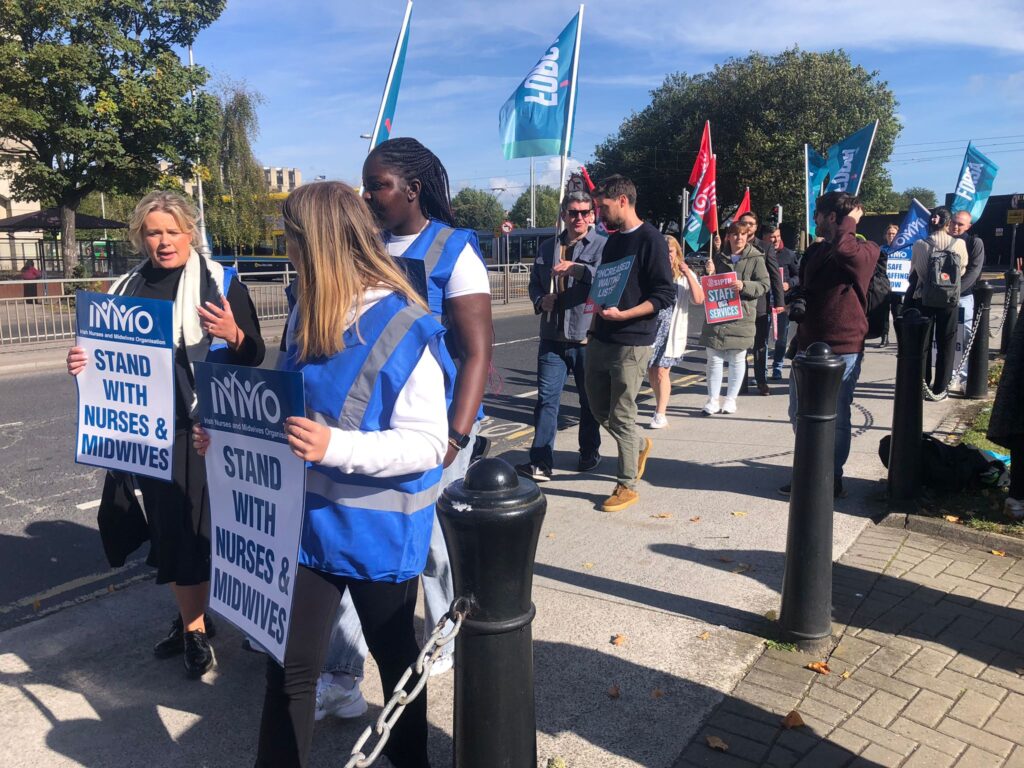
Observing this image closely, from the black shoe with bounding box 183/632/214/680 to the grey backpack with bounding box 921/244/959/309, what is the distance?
7474 mm

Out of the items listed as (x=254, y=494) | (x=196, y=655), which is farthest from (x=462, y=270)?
(x=196, y=655)

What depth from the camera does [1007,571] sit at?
160 inches

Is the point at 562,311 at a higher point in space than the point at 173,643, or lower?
higher

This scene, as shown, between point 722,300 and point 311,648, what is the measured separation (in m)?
6.41

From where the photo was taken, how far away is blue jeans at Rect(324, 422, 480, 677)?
291 cm

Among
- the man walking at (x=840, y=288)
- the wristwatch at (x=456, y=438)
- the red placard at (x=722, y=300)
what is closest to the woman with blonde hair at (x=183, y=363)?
the wristwatch at (x=456, y=438)

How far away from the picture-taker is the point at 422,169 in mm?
2887

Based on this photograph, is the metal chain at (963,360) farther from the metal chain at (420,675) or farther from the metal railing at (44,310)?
the metal chain at (420,675)

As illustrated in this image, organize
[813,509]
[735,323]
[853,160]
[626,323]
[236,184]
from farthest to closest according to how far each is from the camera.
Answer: [236,184]
[853,160]
[735,323]
[626,323]
[813,509]

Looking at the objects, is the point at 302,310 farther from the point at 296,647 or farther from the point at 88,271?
the point at 88,271

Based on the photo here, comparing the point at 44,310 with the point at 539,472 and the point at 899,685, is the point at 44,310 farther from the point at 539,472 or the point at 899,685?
→ the point at 899,685

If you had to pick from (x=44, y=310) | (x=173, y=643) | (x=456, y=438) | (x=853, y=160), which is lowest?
(x=173, y=643)

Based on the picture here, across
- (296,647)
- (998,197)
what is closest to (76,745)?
(296,647)

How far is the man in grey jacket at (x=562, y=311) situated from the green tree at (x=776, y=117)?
39935mm
